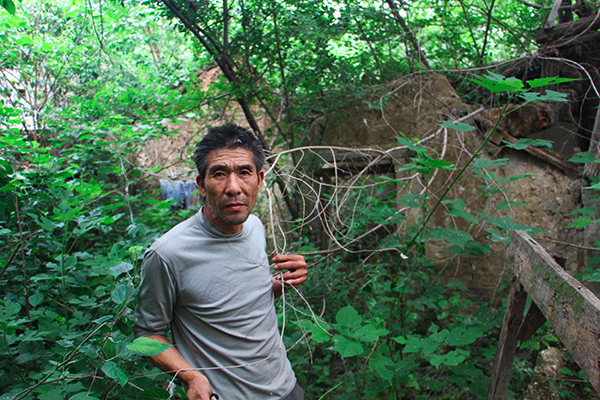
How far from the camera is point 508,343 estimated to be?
2.13 metres

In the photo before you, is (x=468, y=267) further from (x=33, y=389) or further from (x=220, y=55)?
(x=33, y=389)

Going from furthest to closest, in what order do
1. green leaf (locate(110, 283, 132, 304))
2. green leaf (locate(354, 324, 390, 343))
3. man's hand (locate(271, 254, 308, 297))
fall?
green leaf (locate(354, 324, 390, 343)) < man's hand (locate(271, 254, 308, 297)) < green leaf (locate(110, 283, 132, 304))

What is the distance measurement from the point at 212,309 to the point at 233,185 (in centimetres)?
48

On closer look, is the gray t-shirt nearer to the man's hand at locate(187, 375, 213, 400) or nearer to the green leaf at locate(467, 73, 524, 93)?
the man's hand at locate(187, 375, 213, 400)

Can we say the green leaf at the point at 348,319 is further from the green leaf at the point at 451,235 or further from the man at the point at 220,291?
the green leaf at the point at 451,235

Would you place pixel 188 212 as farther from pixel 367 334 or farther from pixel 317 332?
pixel 367 334

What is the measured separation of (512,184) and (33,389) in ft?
15.0

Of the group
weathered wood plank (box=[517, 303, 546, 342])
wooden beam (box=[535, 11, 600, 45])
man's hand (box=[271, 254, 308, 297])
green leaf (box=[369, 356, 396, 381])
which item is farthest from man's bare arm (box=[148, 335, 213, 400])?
wooden beam (box=[535, 11, 600, 45])

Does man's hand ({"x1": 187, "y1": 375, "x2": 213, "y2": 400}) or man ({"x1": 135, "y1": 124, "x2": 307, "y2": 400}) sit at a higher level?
man ({"x1": 135, "y1": 124, "x2": 307, "y2": 400})

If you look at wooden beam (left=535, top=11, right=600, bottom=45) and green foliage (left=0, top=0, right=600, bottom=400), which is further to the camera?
wooden beam (left=535, top=11, right=600, bottom=45)

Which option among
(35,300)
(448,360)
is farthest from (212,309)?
(448,360)

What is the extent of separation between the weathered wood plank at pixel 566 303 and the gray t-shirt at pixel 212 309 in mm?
995

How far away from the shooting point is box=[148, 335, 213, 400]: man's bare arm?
1335 mm

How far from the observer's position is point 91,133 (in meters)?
3.55
